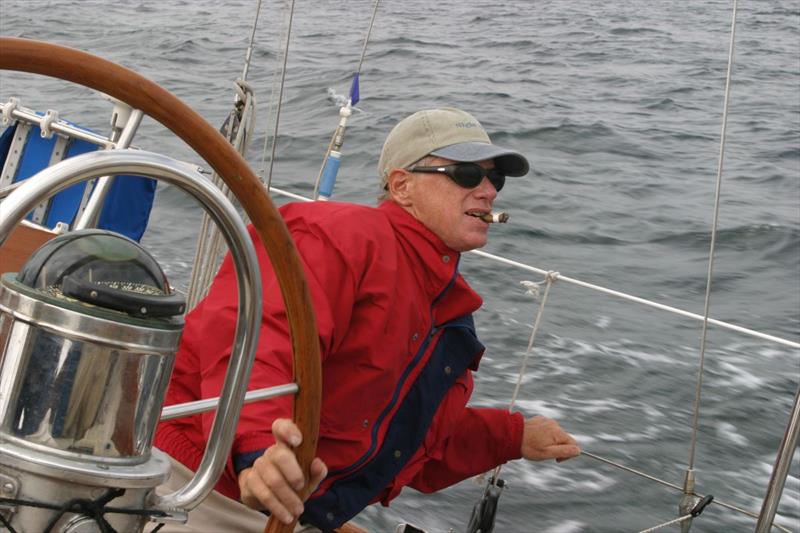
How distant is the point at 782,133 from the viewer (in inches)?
314

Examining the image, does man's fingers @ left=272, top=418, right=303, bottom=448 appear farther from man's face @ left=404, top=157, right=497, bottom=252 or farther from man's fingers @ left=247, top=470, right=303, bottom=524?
man's face @ left=404, top=157, right=497, bottom=252

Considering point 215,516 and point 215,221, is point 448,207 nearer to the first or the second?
point 215,516

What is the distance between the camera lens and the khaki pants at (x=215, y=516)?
5.36 feet

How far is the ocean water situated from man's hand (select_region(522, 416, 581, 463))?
1.10m

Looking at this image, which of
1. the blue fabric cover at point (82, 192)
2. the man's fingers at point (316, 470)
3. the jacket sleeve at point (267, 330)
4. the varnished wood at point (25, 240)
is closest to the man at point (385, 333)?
the jacket sleeve at point (267, 330)

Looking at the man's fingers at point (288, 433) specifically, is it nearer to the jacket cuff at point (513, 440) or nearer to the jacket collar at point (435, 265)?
the jacket collar at point (435, 265)

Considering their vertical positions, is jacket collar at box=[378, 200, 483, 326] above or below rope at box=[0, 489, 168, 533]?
below

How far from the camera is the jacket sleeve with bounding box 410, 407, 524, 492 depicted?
2.02 metres

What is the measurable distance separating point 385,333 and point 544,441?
51 cm

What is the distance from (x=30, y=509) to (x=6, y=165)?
7.21 ft

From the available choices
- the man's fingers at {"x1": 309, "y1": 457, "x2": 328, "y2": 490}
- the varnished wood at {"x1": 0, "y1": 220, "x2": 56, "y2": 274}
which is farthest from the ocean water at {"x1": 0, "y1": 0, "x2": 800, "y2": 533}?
the man's fingers at {"x1": 309, "y1": 457, "x2": 328, "y2": 490}

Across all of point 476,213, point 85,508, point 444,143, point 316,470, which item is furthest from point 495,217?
point 85,508

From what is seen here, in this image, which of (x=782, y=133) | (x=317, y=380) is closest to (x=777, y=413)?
(x=317, y=380)

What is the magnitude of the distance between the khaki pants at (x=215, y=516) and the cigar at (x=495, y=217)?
585 mm
